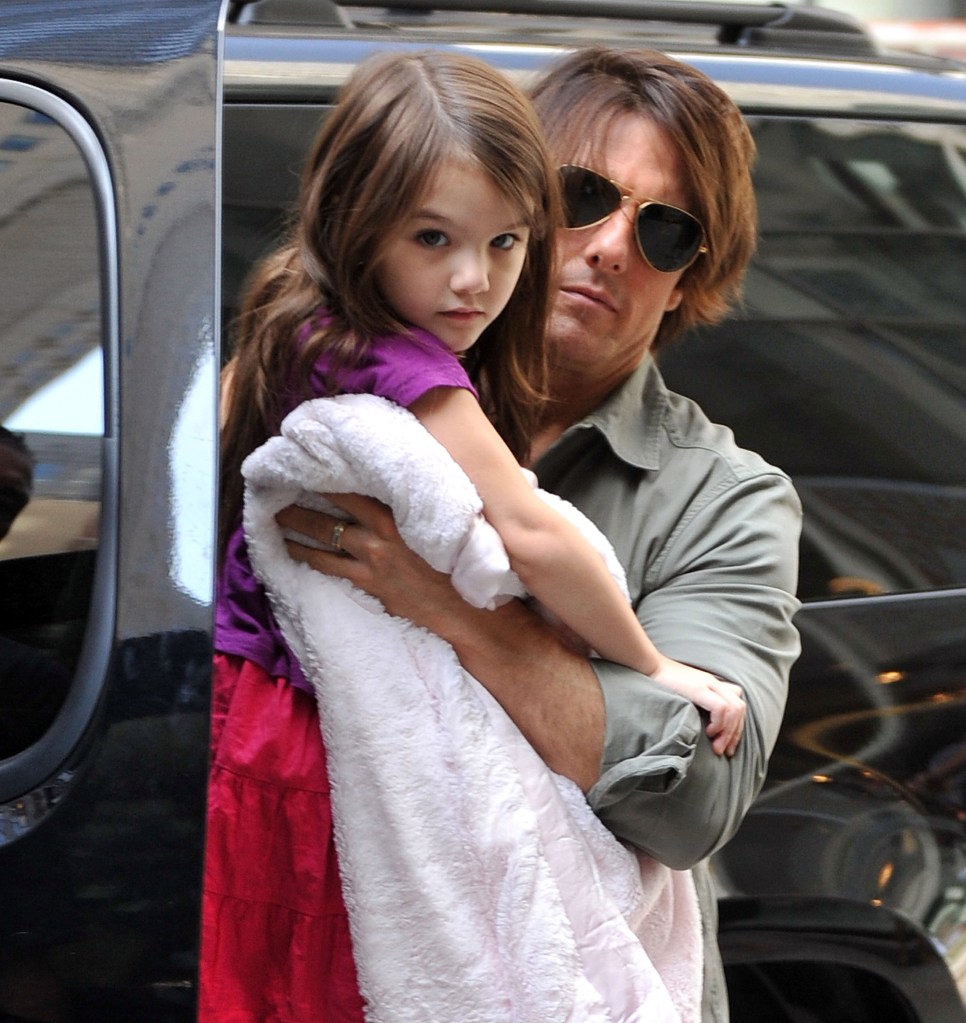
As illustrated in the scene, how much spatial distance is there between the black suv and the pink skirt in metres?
0.11

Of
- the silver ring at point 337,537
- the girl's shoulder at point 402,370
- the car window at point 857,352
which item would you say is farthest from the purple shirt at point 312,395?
the car window at point 857,352

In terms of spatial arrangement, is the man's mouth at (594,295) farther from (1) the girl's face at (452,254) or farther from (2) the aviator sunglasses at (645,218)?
(1) the girl's face at (452,254)

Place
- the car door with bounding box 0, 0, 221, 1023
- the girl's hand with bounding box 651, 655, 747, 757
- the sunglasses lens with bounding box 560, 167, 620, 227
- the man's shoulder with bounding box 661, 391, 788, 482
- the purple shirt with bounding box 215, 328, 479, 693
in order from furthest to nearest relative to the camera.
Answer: the sunglasses lens with bounding box 560, 167, 620, 227
the man's shoulder with bounding box 661, 391, 788, 482
the girl's hand with bounding box 651, 655, 747, 757
the purple shirt with bounding box 215, 328, 479, 693
the car door with bounding box 0, 0, 221, 1023

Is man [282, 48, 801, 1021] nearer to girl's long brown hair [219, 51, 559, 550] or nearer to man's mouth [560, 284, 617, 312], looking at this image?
man's mouth [560, 284, 617, 312]

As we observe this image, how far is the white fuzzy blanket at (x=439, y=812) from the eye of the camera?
1.37m

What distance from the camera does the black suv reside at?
4.31 ft

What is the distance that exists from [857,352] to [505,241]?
35.4 inches

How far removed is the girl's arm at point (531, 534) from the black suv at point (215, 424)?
231mm

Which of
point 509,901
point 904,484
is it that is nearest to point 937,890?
point 904,484

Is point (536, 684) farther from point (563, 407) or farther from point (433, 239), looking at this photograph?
point (563, 407)

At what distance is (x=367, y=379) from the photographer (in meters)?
1.42

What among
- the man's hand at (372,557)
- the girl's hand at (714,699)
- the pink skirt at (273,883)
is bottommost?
the pink skirt at (273,883)

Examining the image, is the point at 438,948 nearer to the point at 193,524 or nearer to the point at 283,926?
the point at 283,926

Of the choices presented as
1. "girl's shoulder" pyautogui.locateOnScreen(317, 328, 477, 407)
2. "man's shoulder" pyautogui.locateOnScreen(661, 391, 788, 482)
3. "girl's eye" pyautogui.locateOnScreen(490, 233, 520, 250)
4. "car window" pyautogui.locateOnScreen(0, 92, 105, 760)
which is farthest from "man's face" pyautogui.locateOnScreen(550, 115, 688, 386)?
"car window" pyautogui.locateOnScreen(0, 92, 105, 760)
